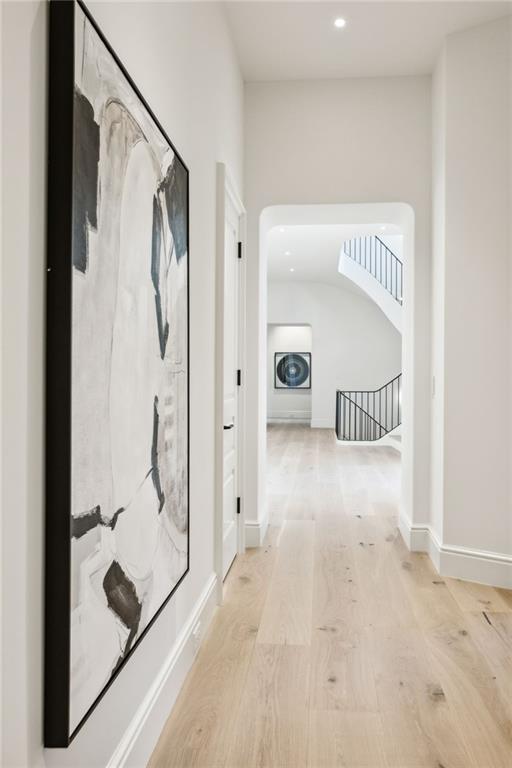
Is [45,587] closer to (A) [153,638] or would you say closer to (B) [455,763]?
(A) [153,638]

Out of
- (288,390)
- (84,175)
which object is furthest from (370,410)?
(84,175)

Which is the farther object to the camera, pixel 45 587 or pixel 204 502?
→ pixel 204 502

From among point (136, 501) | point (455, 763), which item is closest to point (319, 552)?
point (455, 763)

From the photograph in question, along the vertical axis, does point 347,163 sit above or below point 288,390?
above

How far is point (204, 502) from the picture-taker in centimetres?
261

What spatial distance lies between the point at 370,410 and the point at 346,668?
35.0 feet

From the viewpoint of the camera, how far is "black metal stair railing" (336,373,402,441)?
40.3 feet

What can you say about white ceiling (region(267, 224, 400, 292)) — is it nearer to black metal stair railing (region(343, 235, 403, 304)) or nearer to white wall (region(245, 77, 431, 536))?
black metal stair railing (region(343, 235, 403, 304))

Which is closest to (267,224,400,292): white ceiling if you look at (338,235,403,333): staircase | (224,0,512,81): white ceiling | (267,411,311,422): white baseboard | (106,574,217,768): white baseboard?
(338,235,403,333): staircase

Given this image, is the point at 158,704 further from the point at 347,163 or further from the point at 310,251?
the point at 310,251

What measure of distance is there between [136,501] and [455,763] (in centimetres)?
127

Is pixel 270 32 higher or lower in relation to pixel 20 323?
higher

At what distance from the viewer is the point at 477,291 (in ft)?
11.1

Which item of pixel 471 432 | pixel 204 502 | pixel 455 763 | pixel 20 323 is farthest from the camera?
pixel 471 432
